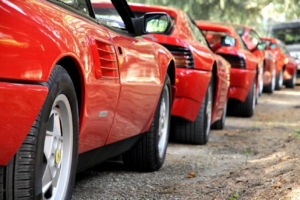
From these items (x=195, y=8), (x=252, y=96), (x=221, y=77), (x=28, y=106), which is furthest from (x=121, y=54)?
(x=195, y=8)

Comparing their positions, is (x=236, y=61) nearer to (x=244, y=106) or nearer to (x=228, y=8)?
(x=244, y=106)

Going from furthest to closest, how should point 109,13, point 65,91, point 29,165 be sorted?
point 109,13, point 65,91, point 29,165

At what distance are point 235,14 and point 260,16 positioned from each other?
1392 mm

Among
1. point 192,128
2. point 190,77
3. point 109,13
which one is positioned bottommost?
point 192,128

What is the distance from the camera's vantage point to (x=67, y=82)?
10.4 ft

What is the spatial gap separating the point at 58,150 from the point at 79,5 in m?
0.98

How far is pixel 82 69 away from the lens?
335 cm

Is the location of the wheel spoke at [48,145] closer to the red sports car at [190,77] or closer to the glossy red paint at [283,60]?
the red sports car at [190,77]

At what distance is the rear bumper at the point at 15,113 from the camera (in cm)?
255

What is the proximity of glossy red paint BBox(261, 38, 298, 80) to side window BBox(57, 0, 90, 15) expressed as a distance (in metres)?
16.1

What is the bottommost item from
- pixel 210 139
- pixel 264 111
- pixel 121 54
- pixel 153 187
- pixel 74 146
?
pixel 264 111

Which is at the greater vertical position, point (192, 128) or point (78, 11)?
point (78, 11)

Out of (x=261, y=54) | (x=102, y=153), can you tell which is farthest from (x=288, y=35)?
(x=102, y=153)

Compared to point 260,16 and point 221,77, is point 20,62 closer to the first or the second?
point 221,77
